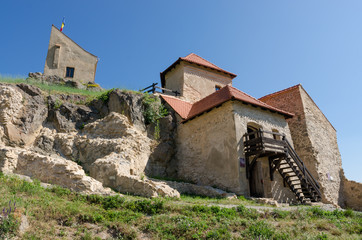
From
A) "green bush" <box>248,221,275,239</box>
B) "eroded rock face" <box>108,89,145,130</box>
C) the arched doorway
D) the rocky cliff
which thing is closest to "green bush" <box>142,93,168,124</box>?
the rocky cliff

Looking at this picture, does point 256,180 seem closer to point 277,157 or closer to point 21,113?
point 277,157

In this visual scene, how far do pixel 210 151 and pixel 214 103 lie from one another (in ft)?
10.1

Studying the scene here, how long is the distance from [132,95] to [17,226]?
1279cm

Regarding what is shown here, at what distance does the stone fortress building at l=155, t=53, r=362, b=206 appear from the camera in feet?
49.1

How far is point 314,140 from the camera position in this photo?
65.8 ft

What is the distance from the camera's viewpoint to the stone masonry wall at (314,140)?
62.8 ft

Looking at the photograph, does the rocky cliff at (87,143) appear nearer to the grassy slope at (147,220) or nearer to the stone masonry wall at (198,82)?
the grassy slope at (147,220)

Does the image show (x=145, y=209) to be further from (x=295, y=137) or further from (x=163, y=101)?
(x=295, y=137)

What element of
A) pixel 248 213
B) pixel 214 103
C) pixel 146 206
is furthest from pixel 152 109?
pixel 248 213

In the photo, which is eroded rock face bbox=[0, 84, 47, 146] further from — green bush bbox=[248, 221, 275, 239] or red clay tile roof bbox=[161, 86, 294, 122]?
green bush bbox=[248, 221, 275, 239]

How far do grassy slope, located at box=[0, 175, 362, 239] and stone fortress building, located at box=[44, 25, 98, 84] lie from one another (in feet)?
53.0

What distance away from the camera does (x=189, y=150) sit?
702 inches

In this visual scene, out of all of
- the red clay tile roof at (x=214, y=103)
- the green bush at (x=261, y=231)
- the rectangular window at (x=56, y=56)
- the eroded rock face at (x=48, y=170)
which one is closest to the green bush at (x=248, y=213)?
the green bush at (x=261, y=231)

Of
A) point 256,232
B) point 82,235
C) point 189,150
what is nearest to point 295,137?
point 189,150
